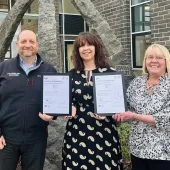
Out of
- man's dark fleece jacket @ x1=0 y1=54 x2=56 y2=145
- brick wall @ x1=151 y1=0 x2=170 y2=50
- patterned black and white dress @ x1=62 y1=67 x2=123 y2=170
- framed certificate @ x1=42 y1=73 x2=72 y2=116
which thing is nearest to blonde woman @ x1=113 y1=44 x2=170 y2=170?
patterned black and white dress @ x1=62 y1=67 x2=123 y2=170

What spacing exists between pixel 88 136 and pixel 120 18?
602cm

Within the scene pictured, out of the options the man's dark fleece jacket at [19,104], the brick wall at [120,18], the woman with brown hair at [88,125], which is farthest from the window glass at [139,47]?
the man's dark fleece jacket at [19,104]

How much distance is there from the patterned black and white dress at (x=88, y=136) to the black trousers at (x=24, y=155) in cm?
27

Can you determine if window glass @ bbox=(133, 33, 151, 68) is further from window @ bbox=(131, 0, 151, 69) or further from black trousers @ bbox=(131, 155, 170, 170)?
black trousers @ bbox=(131, 155, 170, 170)

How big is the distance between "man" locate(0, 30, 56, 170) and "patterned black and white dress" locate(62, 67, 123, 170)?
275 mm

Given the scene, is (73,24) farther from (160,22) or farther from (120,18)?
(160,22)

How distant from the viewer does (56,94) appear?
292cm

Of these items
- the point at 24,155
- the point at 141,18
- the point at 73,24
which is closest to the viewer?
the point at 24,155

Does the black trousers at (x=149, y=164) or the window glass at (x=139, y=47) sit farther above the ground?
the window glass at (x=139, y=47)

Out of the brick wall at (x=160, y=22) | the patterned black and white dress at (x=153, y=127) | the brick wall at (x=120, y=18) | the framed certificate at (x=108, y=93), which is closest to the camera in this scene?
the patterned black and white dress at (x=153, y=127)

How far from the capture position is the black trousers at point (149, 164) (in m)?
2.67

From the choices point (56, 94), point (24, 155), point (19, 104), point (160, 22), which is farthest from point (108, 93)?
point (160, 22)

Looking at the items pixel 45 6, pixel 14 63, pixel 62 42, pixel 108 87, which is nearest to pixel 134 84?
pixel 108 87

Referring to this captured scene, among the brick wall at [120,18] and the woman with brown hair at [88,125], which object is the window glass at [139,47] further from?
the woman with brown hair at [88,125]
